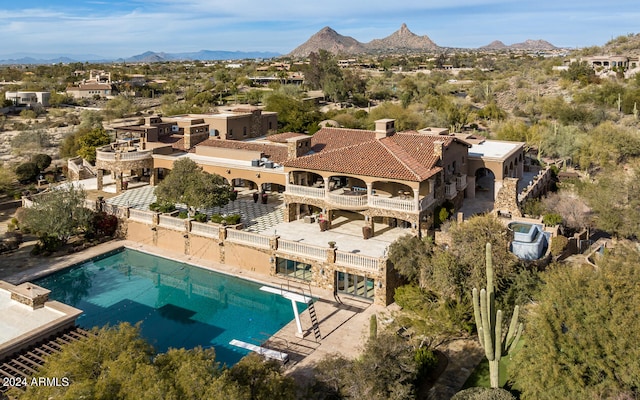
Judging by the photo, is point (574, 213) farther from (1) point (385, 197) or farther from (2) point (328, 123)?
(2) point (328, 123)

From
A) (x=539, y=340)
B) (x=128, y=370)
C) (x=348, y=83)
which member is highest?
(x=348, y=83)

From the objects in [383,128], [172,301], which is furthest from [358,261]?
[383,128]

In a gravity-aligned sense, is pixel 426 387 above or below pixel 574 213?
below

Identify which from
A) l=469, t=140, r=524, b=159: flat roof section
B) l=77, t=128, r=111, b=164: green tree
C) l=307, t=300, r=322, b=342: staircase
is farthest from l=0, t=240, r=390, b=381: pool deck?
l=77, t=128, r=111, b=164: green tree

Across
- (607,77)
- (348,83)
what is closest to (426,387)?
(348,83)

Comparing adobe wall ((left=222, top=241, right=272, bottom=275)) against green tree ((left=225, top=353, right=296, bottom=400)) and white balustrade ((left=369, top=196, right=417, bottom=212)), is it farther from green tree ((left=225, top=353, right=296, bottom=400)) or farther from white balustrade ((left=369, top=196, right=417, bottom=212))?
green tree ((left=225, top=353, right=296, bottom=400))

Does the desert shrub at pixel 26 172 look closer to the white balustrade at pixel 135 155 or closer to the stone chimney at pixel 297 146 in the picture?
the white balustrade at pixel 135 155
